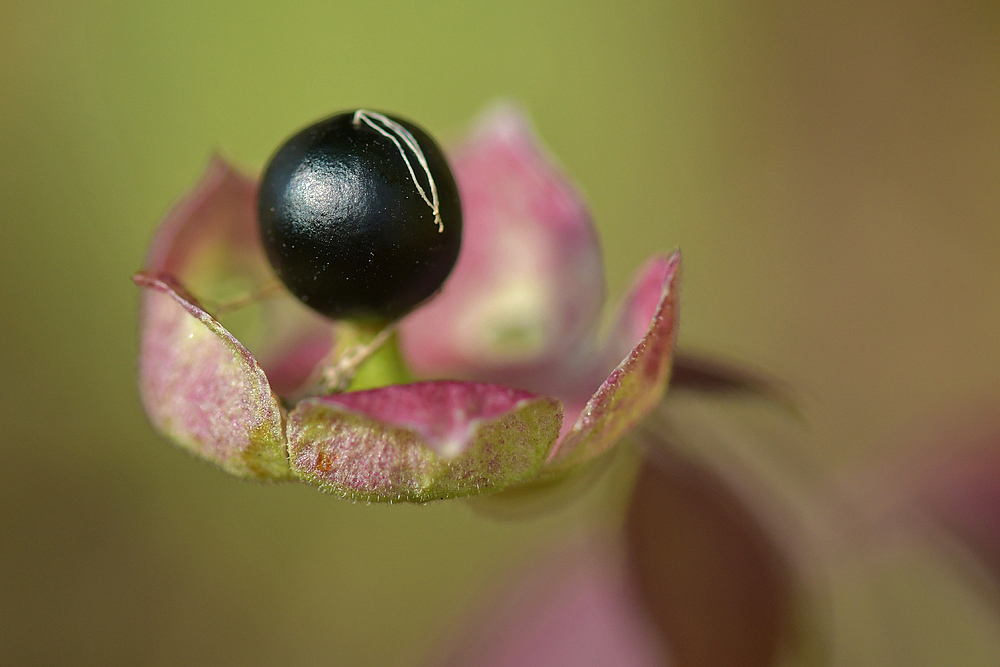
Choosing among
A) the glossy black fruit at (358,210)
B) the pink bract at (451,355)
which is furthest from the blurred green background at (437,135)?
the glossy black fruit at (358,210)

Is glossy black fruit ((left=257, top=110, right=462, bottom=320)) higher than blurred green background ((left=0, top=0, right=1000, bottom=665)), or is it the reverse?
glossy black fruit ((left=257, top=110, right=462, bottom=320))

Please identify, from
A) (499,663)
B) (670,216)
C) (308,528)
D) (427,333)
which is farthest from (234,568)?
(670,216)

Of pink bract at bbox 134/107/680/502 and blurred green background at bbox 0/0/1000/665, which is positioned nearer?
pink bract at bbox 134/107/680/502

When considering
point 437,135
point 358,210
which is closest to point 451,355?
point 358,210

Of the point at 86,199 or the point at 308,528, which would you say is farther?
the point at 86,199

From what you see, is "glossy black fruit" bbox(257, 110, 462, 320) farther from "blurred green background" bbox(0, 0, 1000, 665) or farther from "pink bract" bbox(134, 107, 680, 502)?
"blurred green background" bbox(0, 0, 1000, 665)

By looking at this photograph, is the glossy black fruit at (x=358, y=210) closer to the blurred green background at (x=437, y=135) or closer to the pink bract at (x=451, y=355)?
the pink bract at (x=451, y=355)

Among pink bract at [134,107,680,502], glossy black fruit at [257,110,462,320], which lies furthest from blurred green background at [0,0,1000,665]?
glossy black fruit at [257,110,462,320]

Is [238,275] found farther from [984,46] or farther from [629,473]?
[984,46]
